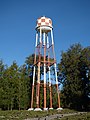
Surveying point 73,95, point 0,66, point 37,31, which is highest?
point 37,31

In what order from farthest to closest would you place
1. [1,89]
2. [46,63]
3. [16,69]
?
[16,69] → [1,89] → [46,63]

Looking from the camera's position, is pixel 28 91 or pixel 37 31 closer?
pixel 37 31

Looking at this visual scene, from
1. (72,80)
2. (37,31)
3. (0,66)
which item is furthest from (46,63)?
(0,66)

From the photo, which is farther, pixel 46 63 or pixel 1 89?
pixel 1 89

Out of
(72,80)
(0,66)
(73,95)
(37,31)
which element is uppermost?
(37,31)

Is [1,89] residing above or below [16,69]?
below

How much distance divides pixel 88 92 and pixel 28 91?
46.9 feet

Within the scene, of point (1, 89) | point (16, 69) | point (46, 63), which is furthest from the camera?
point (16, 69)

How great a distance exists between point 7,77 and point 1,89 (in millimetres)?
3142

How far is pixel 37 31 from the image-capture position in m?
46.1

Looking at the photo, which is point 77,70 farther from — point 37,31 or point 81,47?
point 37,31

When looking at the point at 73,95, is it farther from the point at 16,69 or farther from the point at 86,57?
the point at 16,69

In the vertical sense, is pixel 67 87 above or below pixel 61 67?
below

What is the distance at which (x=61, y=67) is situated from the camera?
57312 mm
